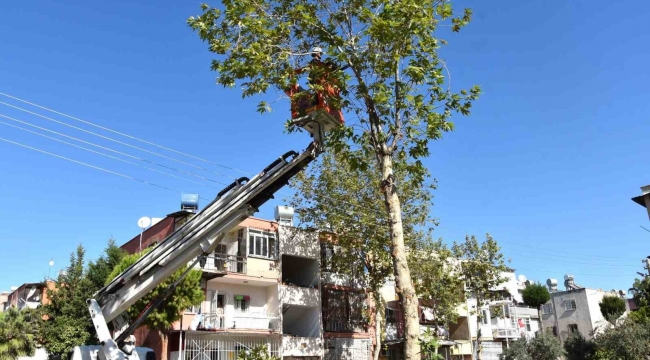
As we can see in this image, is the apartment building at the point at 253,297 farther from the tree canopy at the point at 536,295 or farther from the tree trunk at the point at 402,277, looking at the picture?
the tree canopy at the point at 536,295

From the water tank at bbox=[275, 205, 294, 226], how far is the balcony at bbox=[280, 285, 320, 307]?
4486 millimetres

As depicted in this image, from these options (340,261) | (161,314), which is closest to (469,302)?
(340,261)

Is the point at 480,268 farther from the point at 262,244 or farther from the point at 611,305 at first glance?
the point at 611,305

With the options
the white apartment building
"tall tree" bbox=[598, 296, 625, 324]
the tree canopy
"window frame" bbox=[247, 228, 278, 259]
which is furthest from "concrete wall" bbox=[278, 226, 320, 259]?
"tall tree" bbox=[598, 296, 625, 324]

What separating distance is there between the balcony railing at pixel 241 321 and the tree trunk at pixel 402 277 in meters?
19.5

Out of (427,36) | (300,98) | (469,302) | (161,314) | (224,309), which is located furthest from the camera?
(469,302)

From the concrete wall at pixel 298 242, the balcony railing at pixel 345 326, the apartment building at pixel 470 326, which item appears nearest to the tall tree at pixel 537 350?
the apartment building at pixel 470 326

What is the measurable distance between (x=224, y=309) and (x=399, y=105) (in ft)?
71.3

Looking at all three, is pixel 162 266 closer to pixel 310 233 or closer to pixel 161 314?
pixel 161 314

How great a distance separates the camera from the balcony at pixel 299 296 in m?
34.4

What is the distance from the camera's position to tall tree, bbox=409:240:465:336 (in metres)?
34.3

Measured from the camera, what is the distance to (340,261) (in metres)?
34.9

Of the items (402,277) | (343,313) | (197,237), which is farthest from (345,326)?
(197,237)

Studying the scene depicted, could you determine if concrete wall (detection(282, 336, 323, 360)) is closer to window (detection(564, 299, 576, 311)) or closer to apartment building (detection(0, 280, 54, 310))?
apartment building (detection(0, 280, 54, 310))
